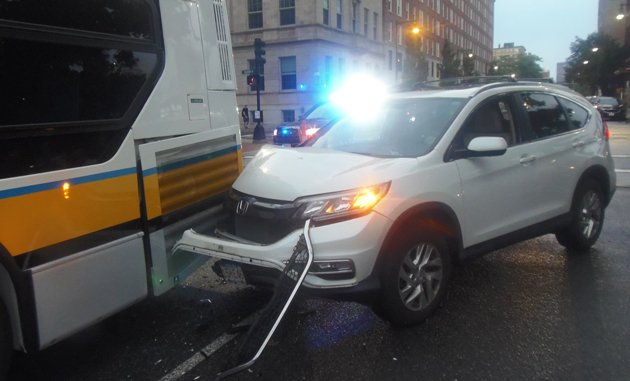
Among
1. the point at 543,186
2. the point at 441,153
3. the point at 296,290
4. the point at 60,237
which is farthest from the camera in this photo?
the point at 543,186

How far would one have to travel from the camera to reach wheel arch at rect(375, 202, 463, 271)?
11.8ft

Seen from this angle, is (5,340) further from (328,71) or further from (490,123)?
(328,71)

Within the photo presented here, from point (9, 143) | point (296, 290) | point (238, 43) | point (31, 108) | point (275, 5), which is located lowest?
point (296, 290)

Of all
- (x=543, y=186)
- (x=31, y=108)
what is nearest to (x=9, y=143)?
(x=31, y=108)

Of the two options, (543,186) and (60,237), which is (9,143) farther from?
(543,186)

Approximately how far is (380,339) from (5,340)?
235 cm

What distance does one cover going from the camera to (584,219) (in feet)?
18.2

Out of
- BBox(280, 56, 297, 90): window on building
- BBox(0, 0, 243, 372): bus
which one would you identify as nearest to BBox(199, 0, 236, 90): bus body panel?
BBox(0, 0, 243, 372): bus

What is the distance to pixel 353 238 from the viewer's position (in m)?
3.44

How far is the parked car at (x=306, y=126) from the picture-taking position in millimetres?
15359

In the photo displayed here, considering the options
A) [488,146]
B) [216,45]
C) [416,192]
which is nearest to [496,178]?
[488,146]

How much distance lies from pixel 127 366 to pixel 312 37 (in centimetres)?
3434

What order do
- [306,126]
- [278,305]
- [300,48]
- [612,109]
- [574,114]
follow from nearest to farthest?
[278,305], [574,114], [306,126], [612,109], [300,48]

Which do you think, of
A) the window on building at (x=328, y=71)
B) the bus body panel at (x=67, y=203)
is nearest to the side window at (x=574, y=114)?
the bus body panel at (x=67, y=203)
